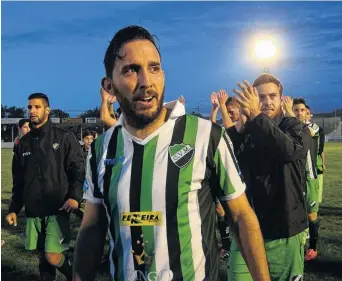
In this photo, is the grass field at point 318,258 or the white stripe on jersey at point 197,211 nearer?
the white stripe on jersey at point 197,211

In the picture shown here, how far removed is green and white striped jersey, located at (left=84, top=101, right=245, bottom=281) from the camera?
2.47 meters

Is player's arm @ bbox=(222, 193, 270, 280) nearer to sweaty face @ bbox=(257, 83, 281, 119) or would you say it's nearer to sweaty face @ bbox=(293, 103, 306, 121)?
sweaty face @ bbox=(257, 83, 281, 119)

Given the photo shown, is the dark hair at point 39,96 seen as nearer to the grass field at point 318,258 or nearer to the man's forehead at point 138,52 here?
the grass field at point 318,258

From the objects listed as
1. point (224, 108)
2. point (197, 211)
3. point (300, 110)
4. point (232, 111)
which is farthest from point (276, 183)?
point (300, 110)

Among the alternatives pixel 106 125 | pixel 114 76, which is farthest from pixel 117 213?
pixel 106 125

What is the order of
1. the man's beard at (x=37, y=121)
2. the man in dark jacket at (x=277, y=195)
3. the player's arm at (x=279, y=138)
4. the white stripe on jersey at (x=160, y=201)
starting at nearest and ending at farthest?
1. the white stripe on jersey at (x=160, y=201)
2. the player's arm at (x=279, y=138)
3. the man in dark jacket at (x=277, y=195)
4. the man's beard at (x=37, y=121)

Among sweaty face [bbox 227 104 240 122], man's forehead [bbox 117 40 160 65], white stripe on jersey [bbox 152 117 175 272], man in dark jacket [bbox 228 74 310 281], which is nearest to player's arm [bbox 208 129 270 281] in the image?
white stripe on jersey [bbox 152 117 175 272]

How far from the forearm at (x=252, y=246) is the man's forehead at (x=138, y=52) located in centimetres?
82

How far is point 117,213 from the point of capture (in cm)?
255

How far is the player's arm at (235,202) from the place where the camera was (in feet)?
8.16

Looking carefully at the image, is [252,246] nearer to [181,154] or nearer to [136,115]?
[181,154]

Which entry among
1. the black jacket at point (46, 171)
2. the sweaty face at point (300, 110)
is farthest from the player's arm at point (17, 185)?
the sweaty face at point (300, 110)

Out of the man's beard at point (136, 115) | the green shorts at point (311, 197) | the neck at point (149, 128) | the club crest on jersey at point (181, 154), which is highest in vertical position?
the man's beard at point (136, 115)

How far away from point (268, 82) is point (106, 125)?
2058 millimetres
